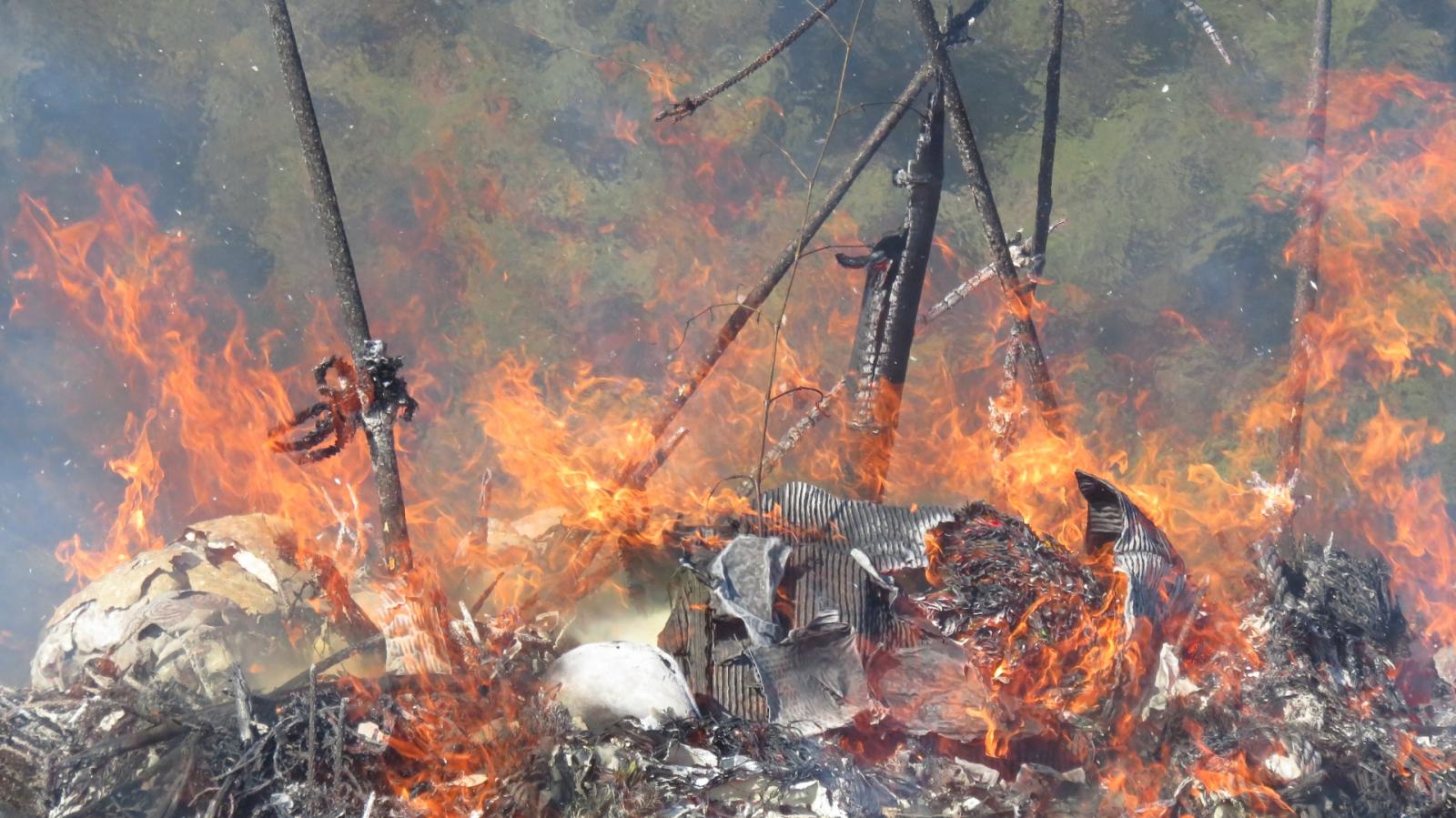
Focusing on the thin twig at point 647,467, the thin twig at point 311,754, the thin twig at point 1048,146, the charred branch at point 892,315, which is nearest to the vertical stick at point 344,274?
the thin twig at point 311,754

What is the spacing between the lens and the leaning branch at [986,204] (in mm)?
6727

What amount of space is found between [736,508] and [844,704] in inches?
69.6

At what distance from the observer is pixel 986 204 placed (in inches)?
275

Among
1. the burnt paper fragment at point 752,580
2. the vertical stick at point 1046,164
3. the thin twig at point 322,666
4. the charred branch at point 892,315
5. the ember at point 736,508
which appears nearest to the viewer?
the ember at point 736,508

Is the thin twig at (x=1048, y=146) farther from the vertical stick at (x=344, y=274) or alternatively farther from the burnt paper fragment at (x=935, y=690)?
the vertical stick at (x=344, y=274)

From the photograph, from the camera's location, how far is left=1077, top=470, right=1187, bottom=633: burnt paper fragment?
652 centimetres

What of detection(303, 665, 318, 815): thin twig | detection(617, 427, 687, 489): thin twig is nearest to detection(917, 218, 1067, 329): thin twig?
detection(617, 427, 687, 489): thin twig

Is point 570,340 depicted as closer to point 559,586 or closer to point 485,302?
point 485,302

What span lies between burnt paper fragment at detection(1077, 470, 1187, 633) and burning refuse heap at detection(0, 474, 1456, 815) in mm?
23

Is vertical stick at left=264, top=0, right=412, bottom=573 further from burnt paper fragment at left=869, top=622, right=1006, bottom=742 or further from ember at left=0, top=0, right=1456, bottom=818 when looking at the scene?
burnt paper fragment at left=869, top=622, right=1006, bottom=742

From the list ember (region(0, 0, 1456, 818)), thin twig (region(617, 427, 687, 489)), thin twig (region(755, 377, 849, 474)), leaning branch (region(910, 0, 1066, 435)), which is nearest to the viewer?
ember (region(0, 0, 1456, 818))

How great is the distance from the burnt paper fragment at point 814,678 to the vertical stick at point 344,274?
2.56 meters

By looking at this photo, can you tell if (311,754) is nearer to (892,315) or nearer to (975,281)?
(892,315)

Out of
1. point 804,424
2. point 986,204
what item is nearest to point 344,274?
point 804,424
